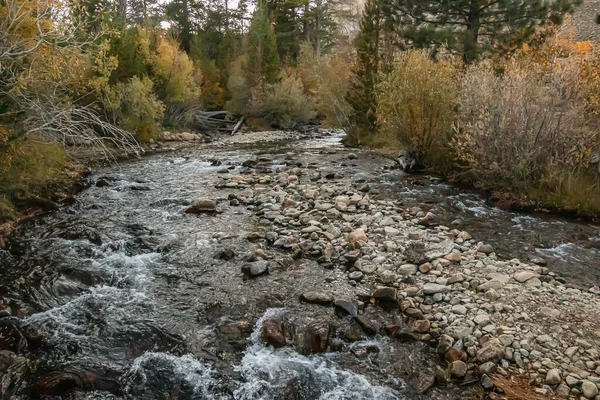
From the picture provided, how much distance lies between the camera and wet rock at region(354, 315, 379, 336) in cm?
592

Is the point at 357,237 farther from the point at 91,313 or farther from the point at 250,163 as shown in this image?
the point at 250,163

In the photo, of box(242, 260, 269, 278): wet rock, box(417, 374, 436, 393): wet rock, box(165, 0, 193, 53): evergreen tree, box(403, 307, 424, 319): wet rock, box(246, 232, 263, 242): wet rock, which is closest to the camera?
box(417, 374, 436, 393): wet rock

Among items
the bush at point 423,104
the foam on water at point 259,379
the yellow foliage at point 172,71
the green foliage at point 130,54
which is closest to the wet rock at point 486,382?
the foam on water at point 259,379

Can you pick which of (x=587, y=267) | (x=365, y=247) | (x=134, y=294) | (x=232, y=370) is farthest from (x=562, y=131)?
(x=134, y=294)

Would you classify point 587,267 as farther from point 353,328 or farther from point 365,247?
point 353,328

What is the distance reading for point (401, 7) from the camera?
1953cm

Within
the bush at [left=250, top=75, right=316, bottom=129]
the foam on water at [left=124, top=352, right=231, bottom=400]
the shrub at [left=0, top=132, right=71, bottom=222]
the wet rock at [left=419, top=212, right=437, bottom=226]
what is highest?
the bush at [left=250, top=75, right=316, bottom=129]

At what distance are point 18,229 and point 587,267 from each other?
12.2 meters

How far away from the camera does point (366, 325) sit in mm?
6000

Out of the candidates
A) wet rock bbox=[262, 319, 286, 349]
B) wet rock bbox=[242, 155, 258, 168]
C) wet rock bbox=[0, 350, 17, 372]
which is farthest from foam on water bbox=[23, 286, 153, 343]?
wet rock bbox=[242, 155, 258, 168]

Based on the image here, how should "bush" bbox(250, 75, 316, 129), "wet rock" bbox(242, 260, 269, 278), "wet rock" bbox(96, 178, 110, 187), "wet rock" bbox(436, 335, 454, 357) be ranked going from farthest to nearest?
"bush" bbox(250, 75, 316, 129) → "wet rock" bbox(96, 178, 110, 187) → "wet rock" bbox(242, 260, 269, 278) → "wet rock" bbox(436, 335, 454, 357)

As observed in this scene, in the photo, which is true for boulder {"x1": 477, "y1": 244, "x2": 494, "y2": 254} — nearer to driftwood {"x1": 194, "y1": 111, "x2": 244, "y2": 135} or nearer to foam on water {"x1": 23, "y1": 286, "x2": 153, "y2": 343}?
foam on water {"x1": 23, "y1": 286, "x2": 153, "y2": 343}

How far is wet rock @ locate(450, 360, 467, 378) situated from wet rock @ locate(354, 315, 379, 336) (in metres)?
1.15

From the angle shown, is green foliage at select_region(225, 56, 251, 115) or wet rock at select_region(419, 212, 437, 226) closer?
wet rock at select_region(419, 212, 437, 226)
